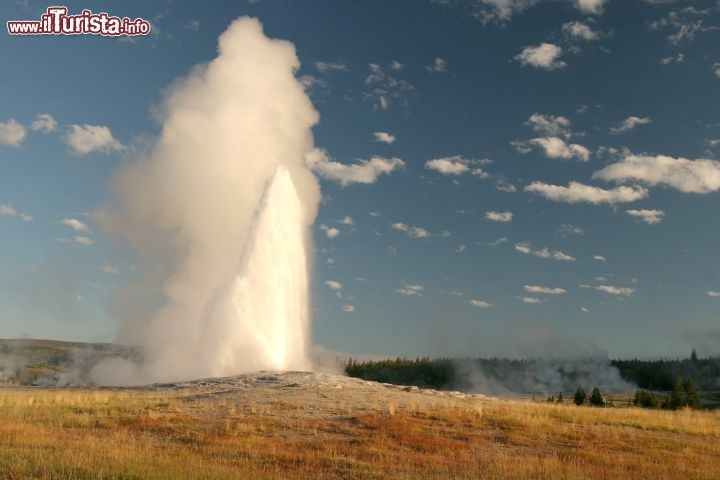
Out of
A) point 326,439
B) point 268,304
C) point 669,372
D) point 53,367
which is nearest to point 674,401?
point 268,304

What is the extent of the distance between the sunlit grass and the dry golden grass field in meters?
0.05

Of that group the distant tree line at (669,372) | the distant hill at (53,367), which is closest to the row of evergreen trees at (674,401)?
the distant hill at (53,367)

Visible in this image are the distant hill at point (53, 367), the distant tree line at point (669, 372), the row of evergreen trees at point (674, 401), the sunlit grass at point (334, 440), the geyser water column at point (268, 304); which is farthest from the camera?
the distant tree line at point (669, 372)

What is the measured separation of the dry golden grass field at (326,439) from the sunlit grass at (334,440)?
0.05 meters

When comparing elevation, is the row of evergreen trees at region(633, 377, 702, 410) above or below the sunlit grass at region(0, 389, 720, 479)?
below

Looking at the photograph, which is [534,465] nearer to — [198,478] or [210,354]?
[198,478]

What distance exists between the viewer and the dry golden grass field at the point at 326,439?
13922 mm

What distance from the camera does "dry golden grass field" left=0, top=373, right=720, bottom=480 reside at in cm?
1392

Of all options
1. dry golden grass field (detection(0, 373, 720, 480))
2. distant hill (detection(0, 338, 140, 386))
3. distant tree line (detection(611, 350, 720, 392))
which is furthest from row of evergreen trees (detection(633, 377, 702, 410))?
distant tree line (detection(611, 350, 720, 392))

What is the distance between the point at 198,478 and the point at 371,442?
23.4 feet

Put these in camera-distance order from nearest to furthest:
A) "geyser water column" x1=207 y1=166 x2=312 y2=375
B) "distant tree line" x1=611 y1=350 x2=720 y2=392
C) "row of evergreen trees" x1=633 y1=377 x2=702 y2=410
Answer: "geyser water column" x1=207 y1=166 x2=312 y2=375 → "row of evergreen trees" x1=633 y1=377 x2=702 y2=410 → "distant tree line" x1=611 y1=350 x2=720 y2=392

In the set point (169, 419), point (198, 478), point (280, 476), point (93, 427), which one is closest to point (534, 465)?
point (280, 476)

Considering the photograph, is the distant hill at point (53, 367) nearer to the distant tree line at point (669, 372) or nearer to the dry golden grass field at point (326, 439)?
the dry golden grass field at point (326, 439)

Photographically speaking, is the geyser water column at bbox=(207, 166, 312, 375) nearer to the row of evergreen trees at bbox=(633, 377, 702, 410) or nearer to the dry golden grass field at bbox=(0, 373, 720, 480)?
the dry golden grass field at bbox=(0, 373, 720, 480)
